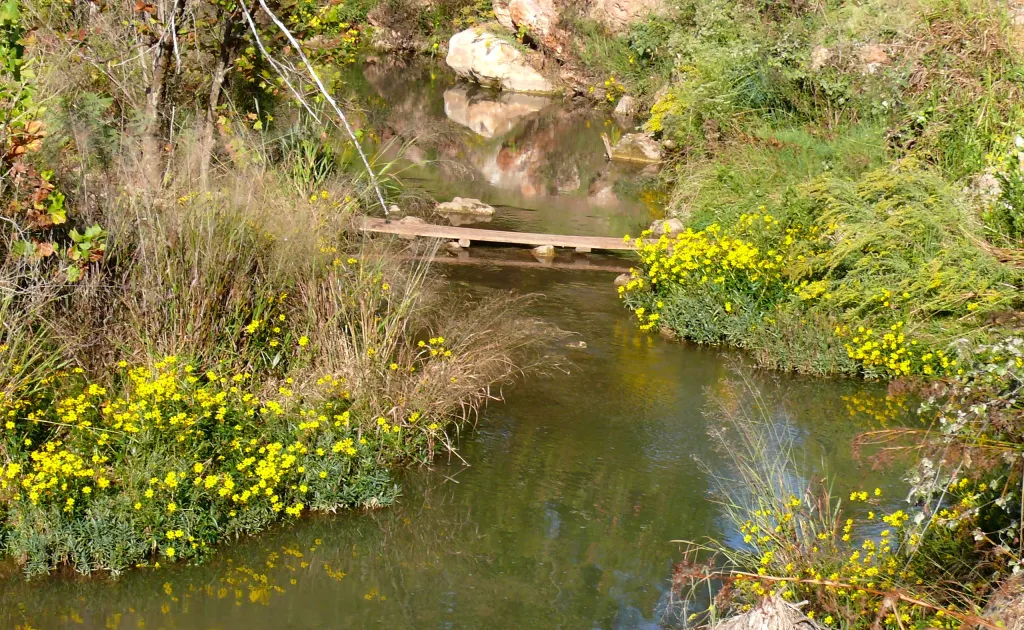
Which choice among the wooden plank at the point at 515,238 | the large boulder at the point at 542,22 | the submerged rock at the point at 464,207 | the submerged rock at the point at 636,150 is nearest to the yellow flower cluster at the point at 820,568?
the wooden plank at the point at 515,238

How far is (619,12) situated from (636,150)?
18.7ft

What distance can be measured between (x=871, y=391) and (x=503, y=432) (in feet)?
9.12

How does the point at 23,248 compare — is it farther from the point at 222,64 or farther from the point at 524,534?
the point at 524,534

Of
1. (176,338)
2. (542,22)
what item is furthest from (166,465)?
(542,22)

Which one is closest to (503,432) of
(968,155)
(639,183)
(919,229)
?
(919,229)

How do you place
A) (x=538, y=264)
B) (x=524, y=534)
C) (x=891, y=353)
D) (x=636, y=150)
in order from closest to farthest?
(x=524, y=534) → (x=891, y=353) → (x=538, y=264) → (x=636, y=150)

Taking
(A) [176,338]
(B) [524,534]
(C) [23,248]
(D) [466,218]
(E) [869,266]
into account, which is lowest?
(B) [524,534]

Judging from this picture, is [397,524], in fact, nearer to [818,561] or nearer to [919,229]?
[818,561]

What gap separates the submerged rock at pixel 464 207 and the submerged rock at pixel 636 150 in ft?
13.6

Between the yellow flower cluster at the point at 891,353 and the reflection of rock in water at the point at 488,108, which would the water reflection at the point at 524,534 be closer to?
the yellow flower cluster at the point at 891,353

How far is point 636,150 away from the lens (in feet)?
51.7

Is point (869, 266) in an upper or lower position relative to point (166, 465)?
upper

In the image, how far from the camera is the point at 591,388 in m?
7.49

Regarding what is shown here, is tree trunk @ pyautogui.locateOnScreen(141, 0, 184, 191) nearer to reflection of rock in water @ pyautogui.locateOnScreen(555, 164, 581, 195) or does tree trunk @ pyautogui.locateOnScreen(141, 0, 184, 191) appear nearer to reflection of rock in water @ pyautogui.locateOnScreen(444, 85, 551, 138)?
reflection of rock in water @ pyautogui.locateOnScreen(555, 164, 581, 195)
